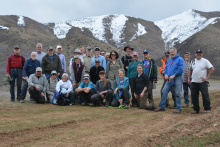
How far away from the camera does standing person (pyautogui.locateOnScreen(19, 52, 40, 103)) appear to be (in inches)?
385

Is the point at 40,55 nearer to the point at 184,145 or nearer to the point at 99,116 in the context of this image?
the point at 99,116

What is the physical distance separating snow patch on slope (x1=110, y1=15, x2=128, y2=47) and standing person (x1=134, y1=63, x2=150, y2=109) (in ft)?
237

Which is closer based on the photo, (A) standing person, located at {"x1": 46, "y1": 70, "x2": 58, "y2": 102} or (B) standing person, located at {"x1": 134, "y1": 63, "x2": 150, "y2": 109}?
(B) standing person, located at {"x1": 134, "y1": 63, "x2": 150, "y2": 109}

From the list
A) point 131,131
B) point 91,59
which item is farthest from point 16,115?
point 91,59

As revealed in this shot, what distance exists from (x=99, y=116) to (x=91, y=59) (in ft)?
13.4

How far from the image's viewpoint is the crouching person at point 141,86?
877 cm

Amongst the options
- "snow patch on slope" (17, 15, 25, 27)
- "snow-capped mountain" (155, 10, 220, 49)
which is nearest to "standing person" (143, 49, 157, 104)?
"snow-capped mountain" (155, 10, 220, 49)

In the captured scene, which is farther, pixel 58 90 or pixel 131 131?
pixel 58 90

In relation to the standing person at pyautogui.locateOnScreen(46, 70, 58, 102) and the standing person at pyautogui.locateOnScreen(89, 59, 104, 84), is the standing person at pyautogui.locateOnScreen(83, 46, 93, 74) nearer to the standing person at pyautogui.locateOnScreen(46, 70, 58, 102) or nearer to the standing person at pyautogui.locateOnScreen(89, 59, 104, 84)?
the standing person at pyautogui.locateOnScreen(89, 59, 104, 84)

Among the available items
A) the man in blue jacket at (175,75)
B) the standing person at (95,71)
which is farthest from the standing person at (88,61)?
the man in blue jacket at (175,75)

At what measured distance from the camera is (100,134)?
5051mm

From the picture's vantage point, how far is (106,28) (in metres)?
109

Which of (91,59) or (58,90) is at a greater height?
(91,59)

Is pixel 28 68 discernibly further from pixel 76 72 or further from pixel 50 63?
pixel 76 72
